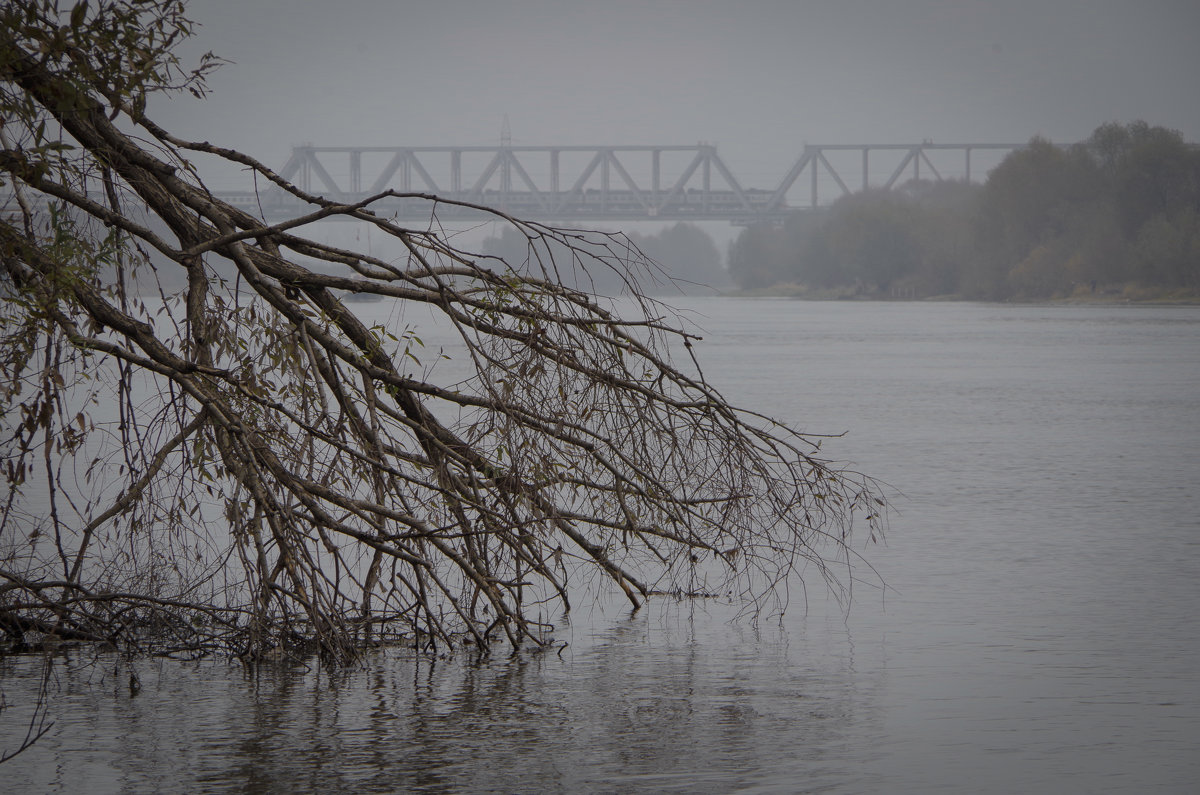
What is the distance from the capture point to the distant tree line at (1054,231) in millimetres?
78688

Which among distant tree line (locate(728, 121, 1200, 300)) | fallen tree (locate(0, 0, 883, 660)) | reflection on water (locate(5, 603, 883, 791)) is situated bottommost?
reflection on water (locate(5, 603, 883, 791))

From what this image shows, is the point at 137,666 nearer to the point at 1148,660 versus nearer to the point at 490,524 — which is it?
the point at 490,524

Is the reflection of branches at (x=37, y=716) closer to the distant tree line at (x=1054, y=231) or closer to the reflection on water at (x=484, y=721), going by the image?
the reflection on water at (x=484, y=721)

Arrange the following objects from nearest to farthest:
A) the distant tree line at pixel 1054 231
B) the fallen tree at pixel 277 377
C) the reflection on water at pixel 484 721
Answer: the reflection on water at pixel 484 721 < the fallen tree at pixel 277 377 < the distant tree line at pixel 1054 231

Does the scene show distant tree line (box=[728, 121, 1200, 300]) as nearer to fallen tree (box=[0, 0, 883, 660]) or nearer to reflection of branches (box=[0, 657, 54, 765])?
fallen tree (box=[0, 0, 883, 660])

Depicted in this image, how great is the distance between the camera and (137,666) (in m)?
7.20

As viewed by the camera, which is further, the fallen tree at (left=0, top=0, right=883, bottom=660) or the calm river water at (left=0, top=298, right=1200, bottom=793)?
the fallen tree at (left=0, top=0, right=883, bottom=660)

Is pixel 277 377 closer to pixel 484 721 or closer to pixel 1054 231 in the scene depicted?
pixel 484 721

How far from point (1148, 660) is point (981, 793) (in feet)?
7.68

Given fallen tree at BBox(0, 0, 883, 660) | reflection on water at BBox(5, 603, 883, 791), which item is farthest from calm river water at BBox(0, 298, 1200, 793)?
fallen tree at BBox(0, 0, 883, 660)

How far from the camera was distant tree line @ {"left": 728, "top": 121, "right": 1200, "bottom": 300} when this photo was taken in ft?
258

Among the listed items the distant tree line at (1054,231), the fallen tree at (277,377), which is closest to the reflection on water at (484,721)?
the fallen tree at (277,377)

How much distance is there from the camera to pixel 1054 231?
86.2m

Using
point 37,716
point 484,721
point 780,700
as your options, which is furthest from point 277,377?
point 780,700
